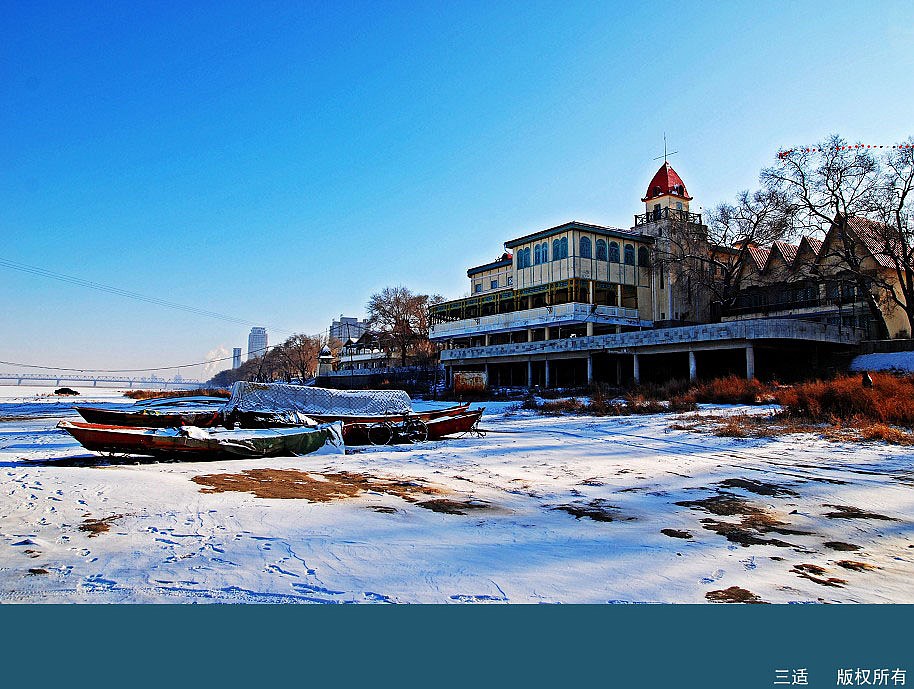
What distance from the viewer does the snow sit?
3072cm

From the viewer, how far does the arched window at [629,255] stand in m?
57.4

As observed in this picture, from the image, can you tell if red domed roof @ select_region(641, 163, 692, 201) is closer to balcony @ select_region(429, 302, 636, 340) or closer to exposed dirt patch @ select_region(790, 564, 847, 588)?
balcony @ select_region(429, 302, 636, 340)

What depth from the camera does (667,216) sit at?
188 feet

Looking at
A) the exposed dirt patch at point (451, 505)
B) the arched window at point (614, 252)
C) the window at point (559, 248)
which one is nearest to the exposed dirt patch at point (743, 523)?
the exposed dirt patch at point (451, 505)

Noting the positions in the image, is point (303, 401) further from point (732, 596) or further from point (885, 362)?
point (885, 362)

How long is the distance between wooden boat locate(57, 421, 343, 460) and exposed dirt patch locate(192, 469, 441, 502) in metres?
2.70

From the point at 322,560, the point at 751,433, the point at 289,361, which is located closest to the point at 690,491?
the point at 322,560

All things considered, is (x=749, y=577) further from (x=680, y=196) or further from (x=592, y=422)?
(x=680, y=196)

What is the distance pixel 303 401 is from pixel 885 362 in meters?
31.7

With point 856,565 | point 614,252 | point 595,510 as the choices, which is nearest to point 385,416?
point 595,510

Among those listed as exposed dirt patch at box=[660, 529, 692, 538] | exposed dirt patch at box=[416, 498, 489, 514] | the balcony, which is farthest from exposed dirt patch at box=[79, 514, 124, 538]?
the balcony

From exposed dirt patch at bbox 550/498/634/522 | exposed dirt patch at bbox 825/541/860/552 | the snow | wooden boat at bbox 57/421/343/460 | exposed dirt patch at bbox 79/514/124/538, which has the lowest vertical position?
exposed dirt patch at bbox 825/541/860/552

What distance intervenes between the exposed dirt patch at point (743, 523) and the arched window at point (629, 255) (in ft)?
165

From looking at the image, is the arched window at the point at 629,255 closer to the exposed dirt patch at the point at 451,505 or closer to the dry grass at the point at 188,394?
the dry grass at the point at 188,394
